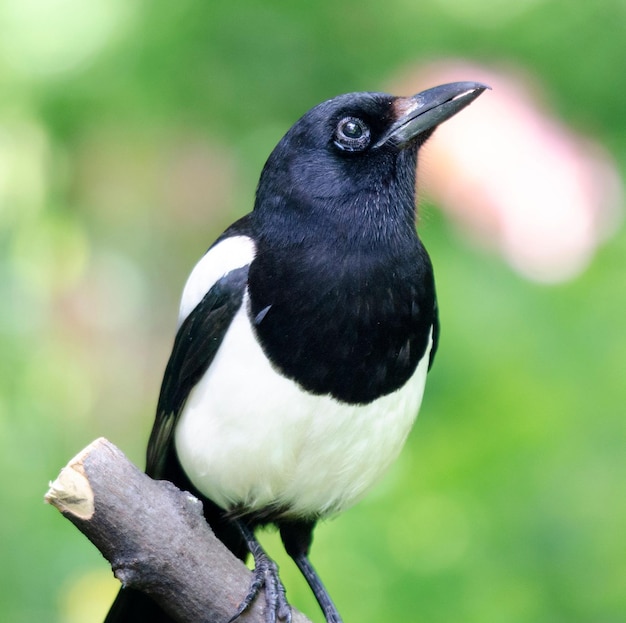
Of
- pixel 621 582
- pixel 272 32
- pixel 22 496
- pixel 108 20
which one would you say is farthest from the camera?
pixel 272 32

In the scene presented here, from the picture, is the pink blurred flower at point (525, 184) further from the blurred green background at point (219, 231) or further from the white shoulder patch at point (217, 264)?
the white shoulder patch at point (217, 264)

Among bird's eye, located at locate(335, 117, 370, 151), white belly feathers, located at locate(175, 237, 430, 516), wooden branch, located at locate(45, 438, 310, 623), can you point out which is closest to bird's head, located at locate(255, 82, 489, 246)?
bird's eye, located at locate(335, 117, 370, 151)

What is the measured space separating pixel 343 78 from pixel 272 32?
23 cm

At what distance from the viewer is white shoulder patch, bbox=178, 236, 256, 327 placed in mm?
2270

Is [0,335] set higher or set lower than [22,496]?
higher

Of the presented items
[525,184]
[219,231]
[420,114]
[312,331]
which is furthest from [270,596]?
[219,231]

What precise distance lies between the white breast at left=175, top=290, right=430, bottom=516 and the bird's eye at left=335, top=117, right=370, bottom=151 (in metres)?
0.36

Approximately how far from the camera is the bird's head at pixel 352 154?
2.27 meters

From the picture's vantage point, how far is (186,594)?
1.98 meters

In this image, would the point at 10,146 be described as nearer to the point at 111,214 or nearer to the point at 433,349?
the point at 111,214

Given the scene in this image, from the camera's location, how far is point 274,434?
219cm

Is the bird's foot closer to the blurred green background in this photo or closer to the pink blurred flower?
the blurred green background

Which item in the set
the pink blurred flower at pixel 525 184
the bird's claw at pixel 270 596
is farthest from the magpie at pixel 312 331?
the pink blurred flower at pixel 525 184

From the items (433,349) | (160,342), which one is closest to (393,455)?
(433,349)
